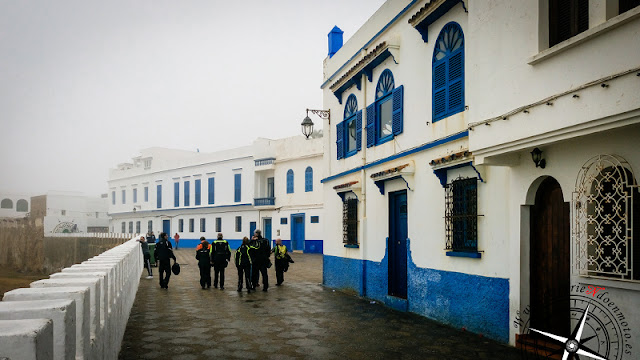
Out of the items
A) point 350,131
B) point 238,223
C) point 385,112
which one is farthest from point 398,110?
point 238,223

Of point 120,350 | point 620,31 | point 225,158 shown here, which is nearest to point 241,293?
point 120,350

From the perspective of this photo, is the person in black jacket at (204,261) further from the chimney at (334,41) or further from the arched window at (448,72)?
the arched window at (448,72)

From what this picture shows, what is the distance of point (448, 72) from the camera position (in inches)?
410

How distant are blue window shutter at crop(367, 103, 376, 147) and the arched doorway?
250 inches

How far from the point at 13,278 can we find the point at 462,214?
1202 inches

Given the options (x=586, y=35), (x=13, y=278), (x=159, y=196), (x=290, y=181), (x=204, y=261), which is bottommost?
(x=13, y=278)

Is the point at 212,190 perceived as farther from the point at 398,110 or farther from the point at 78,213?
the point at 398,110

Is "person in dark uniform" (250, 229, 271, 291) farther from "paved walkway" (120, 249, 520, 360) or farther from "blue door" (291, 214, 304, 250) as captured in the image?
"blue door" (291, 214, 304, 250)

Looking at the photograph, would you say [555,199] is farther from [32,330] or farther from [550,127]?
[32,330]

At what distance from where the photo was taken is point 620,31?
228 inches

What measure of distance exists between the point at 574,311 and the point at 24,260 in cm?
3841

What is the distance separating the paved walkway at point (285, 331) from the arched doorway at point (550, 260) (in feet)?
2.40

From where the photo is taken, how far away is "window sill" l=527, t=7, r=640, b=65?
5.60 meters
